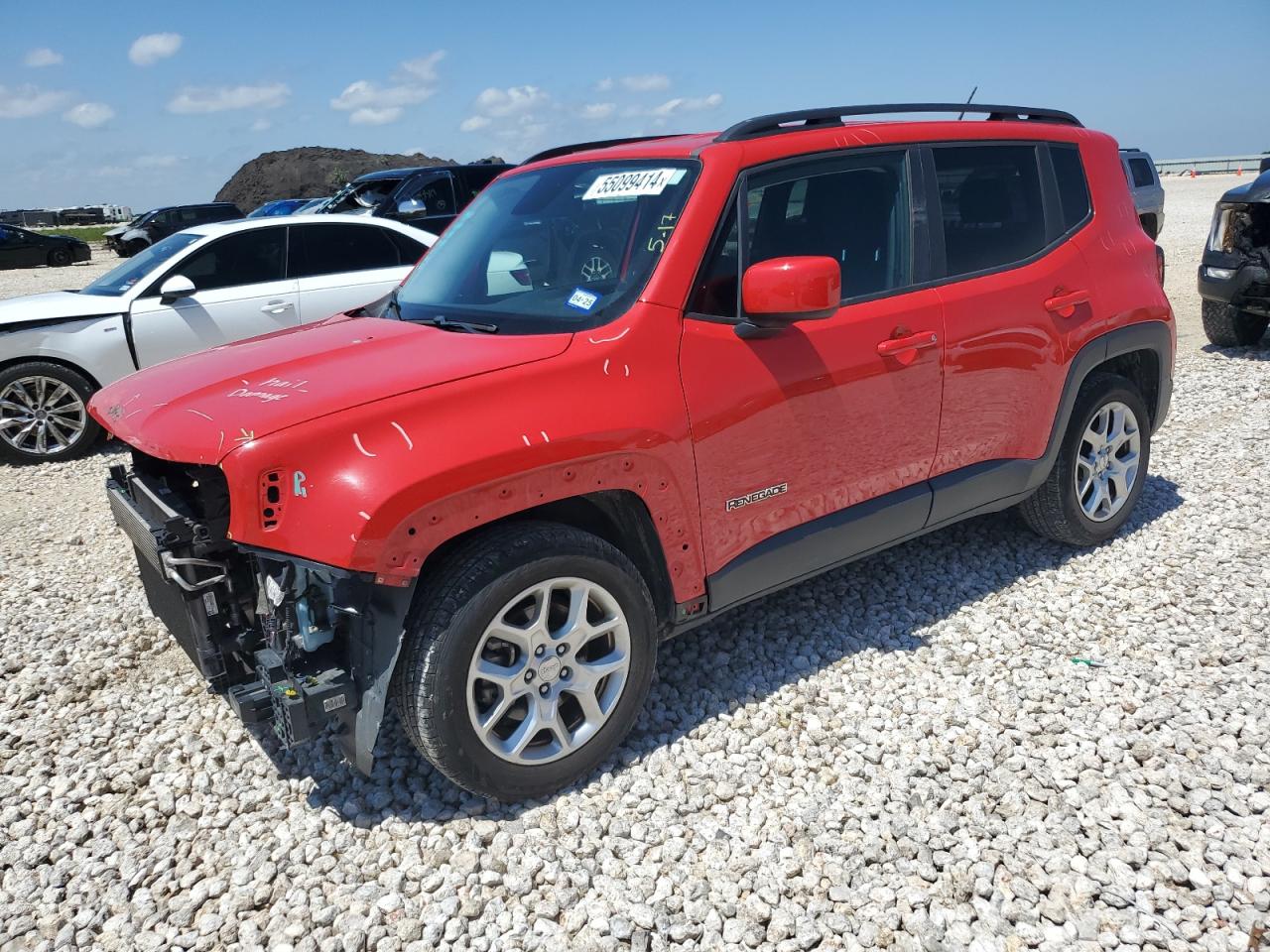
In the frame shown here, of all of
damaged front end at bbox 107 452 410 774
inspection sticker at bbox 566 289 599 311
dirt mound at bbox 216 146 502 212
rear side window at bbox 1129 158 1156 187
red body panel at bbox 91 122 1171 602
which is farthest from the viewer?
dirt mound at bbox 216 146 502 212

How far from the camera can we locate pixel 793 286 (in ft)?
9.49

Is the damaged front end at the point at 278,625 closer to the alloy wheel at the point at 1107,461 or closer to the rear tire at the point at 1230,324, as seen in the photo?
the alloy wheel at the point at 1107,461

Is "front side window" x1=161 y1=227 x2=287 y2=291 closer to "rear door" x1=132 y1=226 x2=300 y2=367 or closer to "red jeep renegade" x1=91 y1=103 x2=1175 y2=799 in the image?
"rear door" x1=132 y1=226 x2=300 y2=367

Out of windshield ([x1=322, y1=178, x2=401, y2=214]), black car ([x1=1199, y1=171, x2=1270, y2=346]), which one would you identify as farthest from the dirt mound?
black car ([x1=1199, y1=171, x2=1270, y2=346])

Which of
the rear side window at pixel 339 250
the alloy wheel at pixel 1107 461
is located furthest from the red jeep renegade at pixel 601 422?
the rear side window at pixel 339 250

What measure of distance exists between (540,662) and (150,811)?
1386 millimetres

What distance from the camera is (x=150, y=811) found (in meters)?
3.04

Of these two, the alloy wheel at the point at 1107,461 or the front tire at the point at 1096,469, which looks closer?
A: the front tire at the point at 1096,469

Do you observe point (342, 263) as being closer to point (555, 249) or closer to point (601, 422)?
point (555, 249)

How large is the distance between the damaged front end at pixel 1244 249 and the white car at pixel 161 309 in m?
7.52

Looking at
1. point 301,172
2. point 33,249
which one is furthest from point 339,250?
point 301,172

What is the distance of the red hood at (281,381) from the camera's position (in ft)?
8.57

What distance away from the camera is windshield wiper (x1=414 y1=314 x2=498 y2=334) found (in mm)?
3145

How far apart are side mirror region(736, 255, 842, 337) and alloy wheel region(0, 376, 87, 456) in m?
6.29
